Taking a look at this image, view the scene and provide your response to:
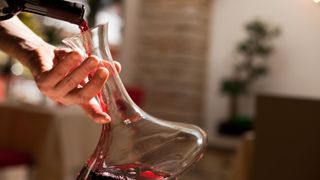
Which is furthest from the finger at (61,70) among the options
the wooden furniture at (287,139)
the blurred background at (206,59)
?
the blurred background at (206,59)

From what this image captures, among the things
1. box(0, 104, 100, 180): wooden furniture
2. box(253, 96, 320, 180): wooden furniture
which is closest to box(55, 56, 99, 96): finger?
box(253, 96, 320, 180): wooden furniture

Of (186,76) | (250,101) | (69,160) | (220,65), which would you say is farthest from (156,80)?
(69,160)

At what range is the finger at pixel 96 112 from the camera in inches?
17.4

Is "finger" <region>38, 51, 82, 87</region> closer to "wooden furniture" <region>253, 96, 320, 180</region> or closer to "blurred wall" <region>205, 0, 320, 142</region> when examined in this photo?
"wooden furniture" <region>253, 96, 320, 180</region>

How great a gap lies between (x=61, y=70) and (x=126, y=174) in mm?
121

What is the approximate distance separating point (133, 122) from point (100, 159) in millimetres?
52

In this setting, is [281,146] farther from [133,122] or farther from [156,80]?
[156,80]

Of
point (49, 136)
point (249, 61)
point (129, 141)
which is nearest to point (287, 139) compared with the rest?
point (129, 141)

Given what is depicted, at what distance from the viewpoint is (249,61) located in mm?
4965

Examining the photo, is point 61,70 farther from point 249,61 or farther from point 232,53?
point 232,53

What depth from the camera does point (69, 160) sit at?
2.04m

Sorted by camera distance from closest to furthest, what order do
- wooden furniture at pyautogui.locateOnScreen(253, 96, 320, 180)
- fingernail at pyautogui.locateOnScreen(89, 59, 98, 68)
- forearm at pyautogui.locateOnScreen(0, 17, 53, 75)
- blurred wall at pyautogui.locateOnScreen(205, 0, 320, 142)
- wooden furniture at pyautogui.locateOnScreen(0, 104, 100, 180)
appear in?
fingernail at pyautogui.locateOnScreen(89, 59, 98, 68), forearm at pyautogui.locateOnScreen(0, 17, 53, 75), wooden furniture at pyautogui.locateOnScreen(253, 96, 320, 180), wooden furniture at pyautogui.locateOnScreen(0, 104, 100, 180), blurred wall at pyautogui.locateOnScreen(205, 0, 320, 142)

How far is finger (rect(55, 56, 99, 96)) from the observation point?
41cm

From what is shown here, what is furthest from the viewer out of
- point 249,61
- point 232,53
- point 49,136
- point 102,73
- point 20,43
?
point 232,53
